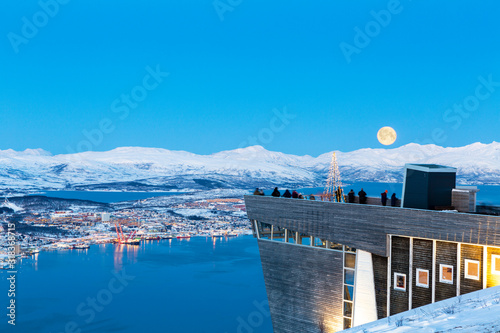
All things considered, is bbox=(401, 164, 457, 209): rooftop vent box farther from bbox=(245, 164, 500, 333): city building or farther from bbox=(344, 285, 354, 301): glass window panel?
bbox=(344, 285, 354, 301): glass window panel

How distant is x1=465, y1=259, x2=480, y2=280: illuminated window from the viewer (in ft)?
38.1

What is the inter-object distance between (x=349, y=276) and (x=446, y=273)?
3.26 metres

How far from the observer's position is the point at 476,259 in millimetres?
11641

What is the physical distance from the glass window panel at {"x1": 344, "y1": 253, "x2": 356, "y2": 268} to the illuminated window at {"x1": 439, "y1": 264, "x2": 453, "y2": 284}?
284cm

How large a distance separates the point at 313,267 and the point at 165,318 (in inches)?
1512

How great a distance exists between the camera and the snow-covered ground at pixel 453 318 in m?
6.82

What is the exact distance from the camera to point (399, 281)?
1319 centimetres

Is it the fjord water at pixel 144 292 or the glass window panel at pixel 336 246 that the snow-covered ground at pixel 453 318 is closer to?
the glass window panel at pixel 336 246

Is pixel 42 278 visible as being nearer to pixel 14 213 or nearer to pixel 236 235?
pixel 236 235

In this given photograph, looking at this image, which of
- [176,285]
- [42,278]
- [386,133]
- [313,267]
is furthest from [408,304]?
[42,278]

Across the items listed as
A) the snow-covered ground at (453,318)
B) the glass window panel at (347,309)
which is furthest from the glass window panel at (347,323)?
the snow-covered ground at (453,318)

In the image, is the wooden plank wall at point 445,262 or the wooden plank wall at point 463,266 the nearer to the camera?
the wooden plank wall at point 463,266

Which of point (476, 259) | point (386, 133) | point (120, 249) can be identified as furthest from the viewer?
point (120, 249)

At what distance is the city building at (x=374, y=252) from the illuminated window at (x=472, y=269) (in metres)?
0.02
